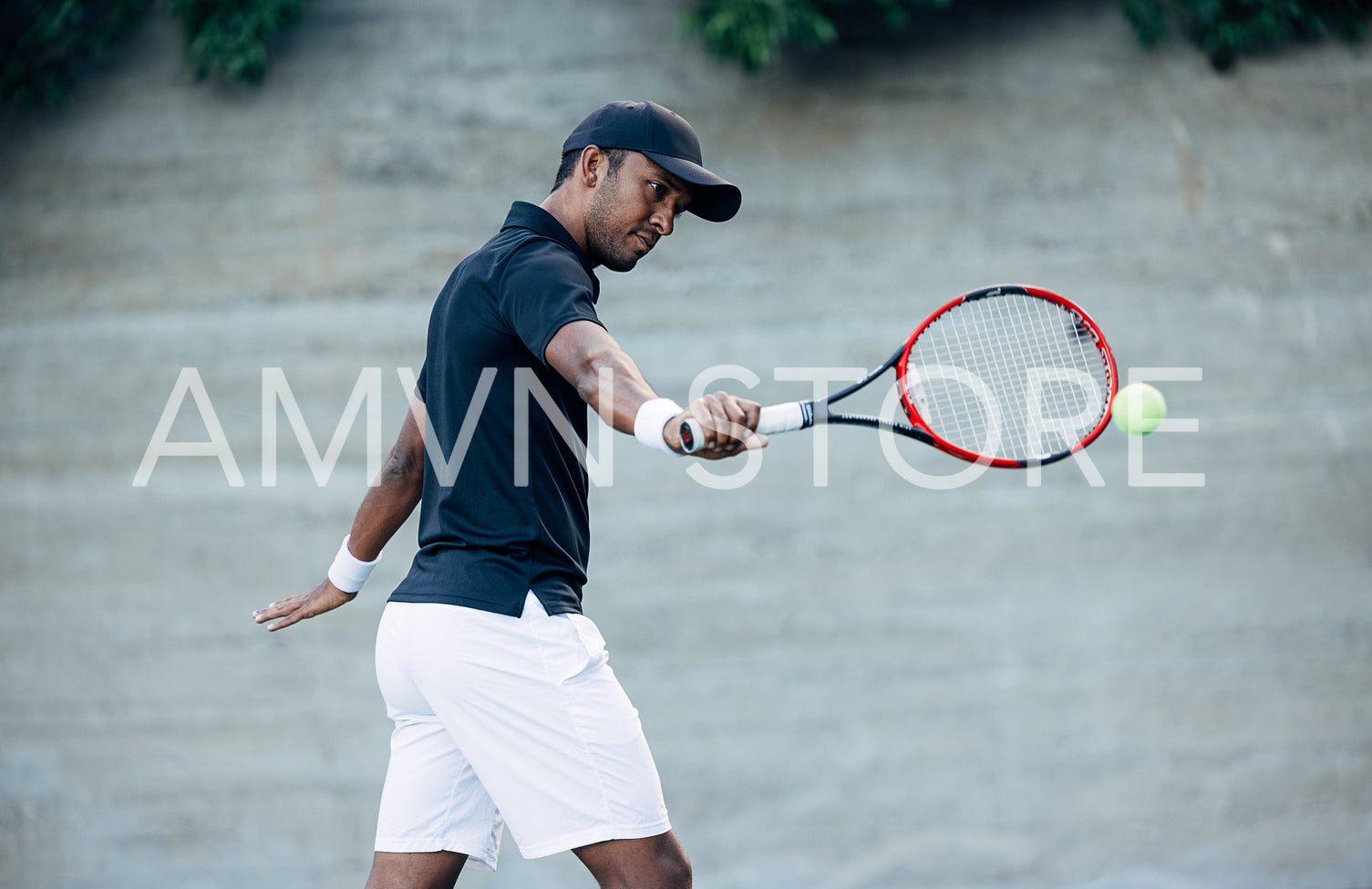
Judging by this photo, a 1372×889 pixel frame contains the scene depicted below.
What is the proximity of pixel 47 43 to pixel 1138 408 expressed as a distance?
4.14 metres

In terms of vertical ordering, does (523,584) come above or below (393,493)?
above

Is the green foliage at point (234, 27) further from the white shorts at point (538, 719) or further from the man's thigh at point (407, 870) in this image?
the man's thigh at point (407, 870)

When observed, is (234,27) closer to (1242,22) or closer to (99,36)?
(99,36)

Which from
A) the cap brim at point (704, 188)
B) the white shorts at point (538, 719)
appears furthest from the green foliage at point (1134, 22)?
the white shorts at point (538, 719)

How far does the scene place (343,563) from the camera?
2607 mm

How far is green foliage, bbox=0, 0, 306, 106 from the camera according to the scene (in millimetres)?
4293

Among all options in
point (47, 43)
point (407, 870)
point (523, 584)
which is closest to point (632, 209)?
point (523, 584)

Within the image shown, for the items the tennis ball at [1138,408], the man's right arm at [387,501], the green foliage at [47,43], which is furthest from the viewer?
the green foliage at [47,43]

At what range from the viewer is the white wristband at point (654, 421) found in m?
1.81

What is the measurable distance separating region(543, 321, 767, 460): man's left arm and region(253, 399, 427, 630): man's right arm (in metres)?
0.68

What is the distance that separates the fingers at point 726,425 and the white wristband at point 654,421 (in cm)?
4

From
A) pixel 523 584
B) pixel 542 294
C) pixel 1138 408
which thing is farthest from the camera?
pixel 1138 408

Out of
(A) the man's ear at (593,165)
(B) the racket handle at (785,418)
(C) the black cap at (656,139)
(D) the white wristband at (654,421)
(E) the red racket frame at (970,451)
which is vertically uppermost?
(C) the black cap at (656,139)

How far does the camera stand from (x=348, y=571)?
262 centimetres
